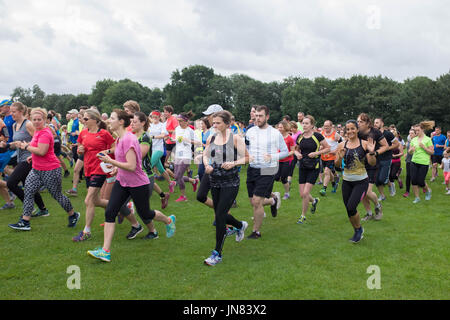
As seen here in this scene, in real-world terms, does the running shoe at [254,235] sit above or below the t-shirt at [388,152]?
below

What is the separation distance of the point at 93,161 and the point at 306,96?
2382 inches

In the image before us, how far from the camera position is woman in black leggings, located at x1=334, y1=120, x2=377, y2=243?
19.6 ft

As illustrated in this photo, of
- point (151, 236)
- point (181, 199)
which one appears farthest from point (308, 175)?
point (181, 199)

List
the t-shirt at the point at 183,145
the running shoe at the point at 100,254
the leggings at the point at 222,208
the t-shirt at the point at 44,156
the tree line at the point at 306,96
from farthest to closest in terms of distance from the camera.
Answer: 1. the tree line at the point at 306,96
2. the t-shirt at the point at 183,145
3. the t-shirt at the point at 44,156
4. the leggings at the point at 222,208
5. the running shoe at the point at 100,254

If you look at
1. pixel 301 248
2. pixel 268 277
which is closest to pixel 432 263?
pixel 301 248

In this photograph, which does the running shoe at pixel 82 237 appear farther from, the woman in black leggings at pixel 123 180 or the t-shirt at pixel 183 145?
the t-shirt at pixel 183 145

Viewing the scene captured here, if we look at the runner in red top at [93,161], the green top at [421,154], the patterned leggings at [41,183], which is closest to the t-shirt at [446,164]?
the green top at [421,154]

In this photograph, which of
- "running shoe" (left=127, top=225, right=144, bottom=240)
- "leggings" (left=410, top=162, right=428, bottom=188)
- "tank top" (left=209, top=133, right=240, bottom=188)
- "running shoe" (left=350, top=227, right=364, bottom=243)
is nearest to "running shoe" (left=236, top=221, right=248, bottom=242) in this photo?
"tank top" (left=209, top=133, right=240, bottom=188)

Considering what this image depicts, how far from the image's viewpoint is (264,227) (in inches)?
282

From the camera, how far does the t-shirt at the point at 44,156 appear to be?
6180 millimetres

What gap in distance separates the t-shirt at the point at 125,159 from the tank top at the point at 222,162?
105 centimetres

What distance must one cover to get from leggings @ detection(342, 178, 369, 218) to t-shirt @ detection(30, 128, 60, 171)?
5.22 m

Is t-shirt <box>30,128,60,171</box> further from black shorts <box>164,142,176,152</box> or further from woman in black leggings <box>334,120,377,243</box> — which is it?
black shorts <box>164,142,176,152</box>
